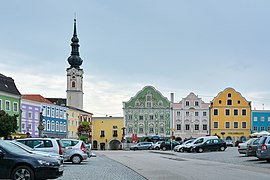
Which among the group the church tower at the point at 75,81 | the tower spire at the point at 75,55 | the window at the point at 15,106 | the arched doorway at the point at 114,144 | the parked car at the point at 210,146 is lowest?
the arched doorway at the point at 114,144

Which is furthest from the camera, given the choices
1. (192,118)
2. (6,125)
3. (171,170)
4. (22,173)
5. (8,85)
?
(192,118)

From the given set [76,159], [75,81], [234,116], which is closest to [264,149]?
[76,159]

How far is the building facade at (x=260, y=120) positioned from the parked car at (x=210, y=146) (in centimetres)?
5019

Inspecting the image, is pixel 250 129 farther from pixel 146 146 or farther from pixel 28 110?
pixel 28 110

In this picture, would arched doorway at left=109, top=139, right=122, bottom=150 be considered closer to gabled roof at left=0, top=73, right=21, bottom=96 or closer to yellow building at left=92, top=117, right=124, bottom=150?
yellow building at left=92, top=117, right=124, bottom=150

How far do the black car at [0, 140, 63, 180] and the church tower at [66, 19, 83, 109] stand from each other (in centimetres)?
10628

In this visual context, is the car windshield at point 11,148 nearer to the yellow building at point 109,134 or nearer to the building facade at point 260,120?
the building facade at point 260,120

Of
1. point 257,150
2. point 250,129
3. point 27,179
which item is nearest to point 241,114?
point 250,129

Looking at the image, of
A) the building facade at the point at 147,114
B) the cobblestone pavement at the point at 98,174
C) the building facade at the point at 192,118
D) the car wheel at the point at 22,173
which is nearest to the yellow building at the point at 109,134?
the building facade at the point at 147,114

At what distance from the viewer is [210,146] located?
52.5 meters

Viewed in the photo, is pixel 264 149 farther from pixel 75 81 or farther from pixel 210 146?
pixel 75 81

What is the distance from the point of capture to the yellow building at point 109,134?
110 meters

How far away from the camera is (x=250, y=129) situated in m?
100

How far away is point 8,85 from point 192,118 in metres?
44.5
